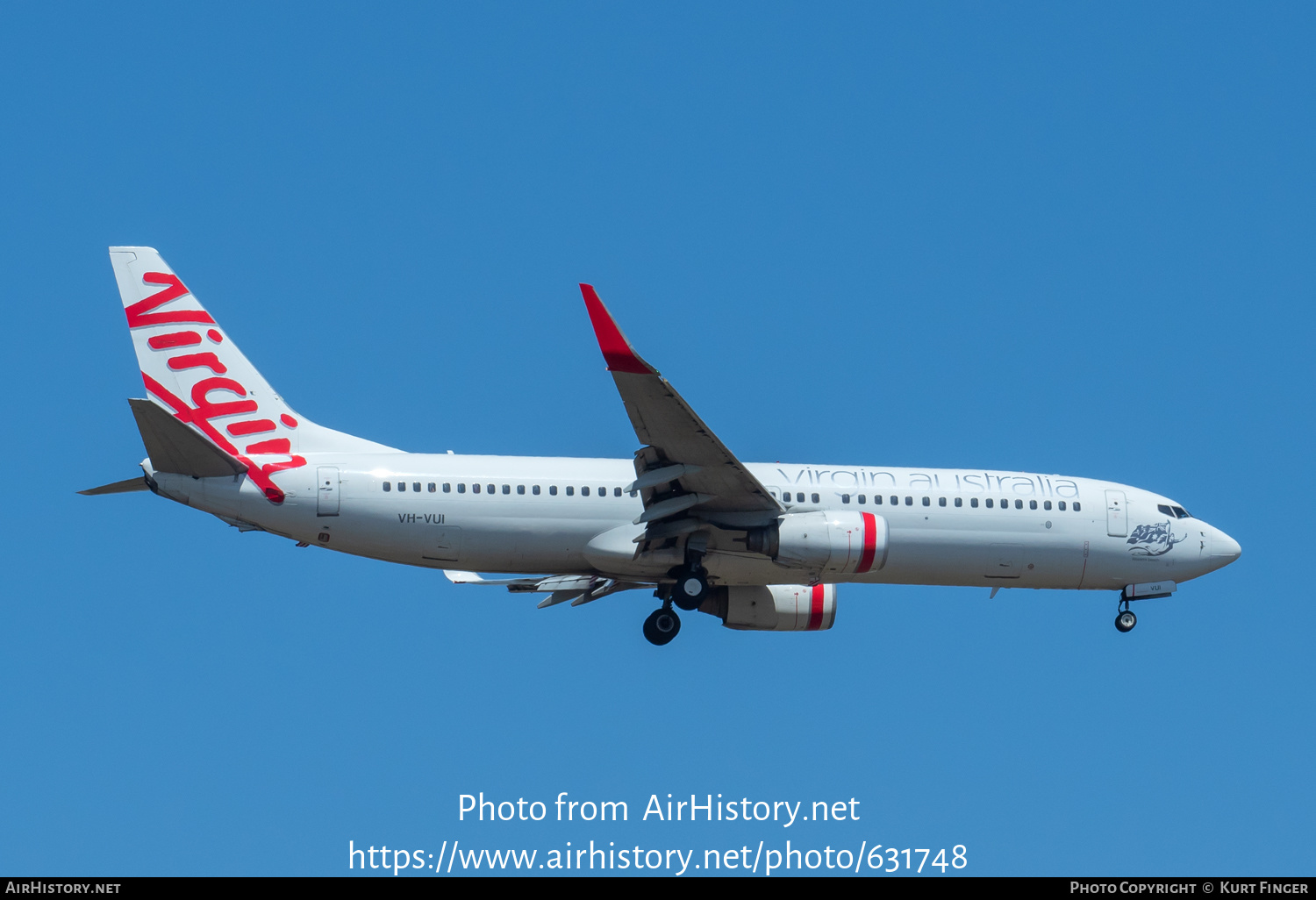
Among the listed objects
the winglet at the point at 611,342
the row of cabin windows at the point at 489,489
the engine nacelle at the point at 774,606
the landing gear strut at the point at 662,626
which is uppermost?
the winglet at the point at 611,342

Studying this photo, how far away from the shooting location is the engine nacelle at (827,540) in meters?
30.6

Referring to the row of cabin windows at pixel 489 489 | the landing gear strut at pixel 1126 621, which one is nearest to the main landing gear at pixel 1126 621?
the landing gear strut at pixel 1126 621

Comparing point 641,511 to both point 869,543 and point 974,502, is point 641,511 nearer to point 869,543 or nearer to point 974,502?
point 869,543

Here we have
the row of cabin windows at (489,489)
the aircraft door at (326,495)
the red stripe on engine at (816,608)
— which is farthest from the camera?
the red stripe on engine at (816,608)

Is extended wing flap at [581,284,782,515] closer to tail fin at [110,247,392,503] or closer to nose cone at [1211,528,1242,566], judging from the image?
tail fin at [110,247,392,503]

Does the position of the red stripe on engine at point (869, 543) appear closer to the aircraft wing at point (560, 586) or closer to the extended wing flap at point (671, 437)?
the extended wing flap at point (671, 437)

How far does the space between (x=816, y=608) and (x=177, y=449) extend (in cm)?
1393

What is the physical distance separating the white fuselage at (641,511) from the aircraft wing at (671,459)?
66 centimetres

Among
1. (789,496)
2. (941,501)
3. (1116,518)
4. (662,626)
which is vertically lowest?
(662,626)

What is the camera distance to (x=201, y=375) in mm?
32031

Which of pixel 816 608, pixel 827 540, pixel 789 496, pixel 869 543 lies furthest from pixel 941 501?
pixel 816 608

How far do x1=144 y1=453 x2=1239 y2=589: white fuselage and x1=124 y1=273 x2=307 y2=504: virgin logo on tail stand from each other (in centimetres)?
125

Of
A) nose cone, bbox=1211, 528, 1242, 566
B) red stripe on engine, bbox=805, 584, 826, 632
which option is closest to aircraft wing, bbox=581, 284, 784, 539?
red stripe on engine, bbox=805, 584, 826, 632

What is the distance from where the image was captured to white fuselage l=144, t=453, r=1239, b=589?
30594 mm
